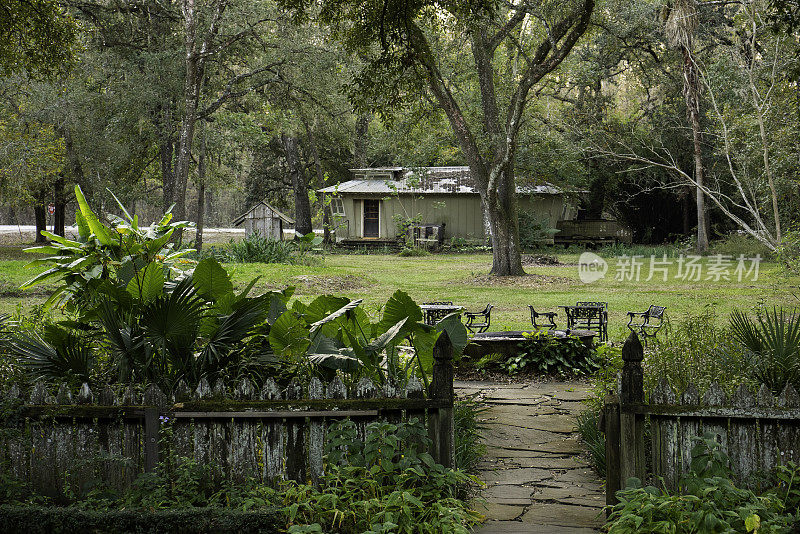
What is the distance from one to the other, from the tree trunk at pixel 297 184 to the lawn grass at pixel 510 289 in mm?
17180

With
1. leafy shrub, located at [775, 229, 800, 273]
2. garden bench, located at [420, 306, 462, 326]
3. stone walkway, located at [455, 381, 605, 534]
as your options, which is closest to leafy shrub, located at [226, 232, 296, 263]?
garden bench, located at [420, 306, 462, 326]

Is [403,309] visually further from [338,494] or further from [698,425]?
[698,425]

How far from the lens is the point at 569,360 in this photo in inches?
364

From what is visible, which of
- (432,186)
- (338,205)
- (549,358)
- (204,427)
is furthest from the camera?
(338,205)

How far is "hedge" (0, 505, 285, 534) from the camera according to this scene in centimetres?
409

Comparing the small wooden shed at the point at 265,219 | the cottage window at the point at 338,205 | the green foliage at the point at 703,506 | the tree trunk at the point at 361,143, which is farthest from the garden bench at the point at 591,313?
the tree trunk at the point at 361,143

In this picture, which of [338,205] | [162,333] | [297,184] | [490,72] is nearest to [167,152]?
[338,205]

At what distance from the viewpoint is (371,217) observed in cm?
3578

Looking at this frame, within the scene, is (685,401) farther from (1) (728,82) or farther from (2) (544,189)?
(2) (544,189)

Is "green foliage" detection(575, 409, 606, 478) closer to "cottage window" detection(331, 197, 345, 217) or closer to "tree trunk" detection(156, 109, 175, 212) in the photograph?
"tree trunk" detection(156, 109, 175, 212)

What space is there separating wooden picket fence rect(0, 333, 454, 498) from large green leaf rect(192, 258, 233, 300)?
818 mm

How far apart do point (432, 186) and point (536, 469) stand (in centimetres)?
2965

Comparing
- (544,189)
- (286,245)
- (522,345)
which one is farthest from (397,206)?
(522,345)

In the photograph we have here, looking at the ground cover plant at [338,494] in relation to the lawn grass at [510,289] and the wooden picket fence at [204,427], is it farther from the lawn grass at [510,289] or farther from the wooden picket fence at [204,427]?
the lawn grass at [510,289]
